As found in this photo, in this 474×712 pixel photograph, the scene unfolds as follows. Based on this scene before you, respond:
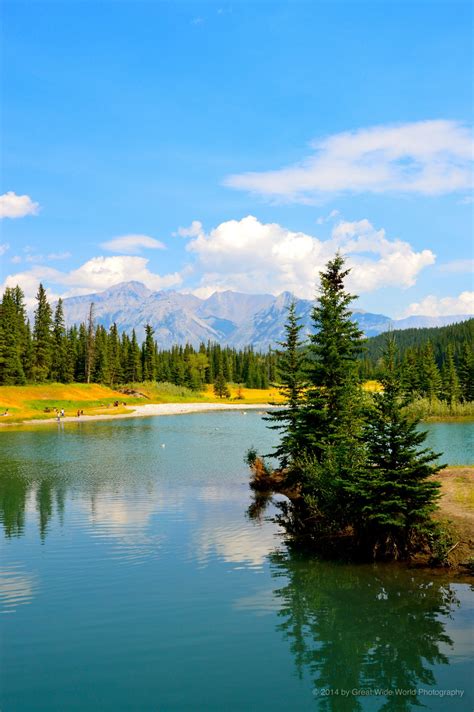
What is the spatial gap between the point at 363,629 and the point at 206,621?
451 cm

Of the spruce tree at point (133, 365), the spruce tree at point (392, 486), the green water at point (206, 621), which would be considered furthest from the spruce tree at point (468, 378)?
the spruce tree at point (392, 486)

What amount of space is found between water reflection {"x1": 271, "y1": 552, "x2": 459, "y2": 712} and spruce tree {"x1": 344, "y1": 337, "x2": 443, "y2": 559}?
1.50m

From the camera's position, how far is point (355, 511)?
70.2 feet

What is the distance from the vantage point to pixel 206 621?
1588 cm

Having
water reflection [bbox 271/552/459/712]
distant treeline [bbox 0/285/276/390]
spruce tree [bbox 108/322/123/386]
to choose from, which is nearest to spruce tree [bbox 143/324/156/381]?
distant treeline [bbox 0/285/276/390]

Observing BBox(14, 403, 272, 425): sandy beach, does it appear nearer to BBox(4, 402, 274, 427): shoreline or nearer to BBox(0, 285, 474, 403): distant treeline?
BBox(4, 402, 274, 427): shoreline

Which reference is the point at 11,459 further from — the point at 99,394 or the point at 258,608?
the point at 99,394

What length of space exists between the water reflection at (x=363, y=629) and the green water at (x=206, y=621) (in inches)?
1.8

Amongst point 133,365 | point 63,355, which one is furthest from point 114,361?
point 63,355

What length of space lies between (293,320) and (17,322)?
100106 millimetres

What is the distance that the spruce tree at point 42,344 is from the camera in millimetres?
121019

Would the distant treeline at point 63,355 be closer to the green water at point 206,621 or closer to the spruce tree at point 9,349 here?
the spruce tree at point 9,349

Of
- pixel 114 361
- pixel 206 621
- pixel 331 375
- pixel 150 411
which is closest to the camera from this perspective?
pixel 206 621

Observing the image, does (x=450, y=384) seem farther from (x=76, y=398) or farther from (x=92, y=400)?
(x=76, y=398)
